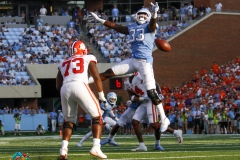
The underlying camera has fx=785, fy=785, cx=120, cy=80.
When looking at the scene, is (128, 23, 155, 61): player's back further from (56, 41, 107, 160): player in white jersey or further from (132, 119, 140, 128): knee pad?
(56, 41, 107, 160): player in white jersey

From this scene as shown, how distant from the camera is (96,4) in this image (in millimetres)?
45750

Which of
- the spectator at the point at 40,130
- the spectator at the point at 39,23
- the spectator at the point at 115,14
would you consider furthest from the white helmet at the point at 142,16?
the spectator at the point at 115,14

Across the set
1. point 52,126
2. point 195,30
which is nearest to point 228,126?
point 52,126

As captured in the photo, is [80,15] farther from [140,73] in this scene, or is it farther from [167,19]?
[140,73]

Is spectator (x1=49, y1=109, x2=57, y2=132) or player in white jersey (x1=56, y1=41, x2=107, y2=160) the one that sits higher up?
player in white jersey (x1=56, y1=41, x2=107, y2=160)

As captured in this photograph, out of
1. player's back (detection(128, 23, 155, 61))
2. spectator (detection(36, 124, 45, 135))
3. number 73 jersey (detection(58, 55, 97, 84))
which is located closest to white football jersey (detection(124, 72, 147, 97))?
player's back (detection(128, 23, 155, 61))

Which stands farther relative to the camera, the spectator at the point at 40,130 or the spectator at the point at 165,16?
the spectator at the point at 165,16

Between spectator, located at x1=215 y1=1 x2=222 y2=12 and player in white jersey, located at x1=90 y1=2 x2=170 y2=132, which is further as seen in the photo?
spectator, located at x1=215 y1=1 x2=222 y2=12

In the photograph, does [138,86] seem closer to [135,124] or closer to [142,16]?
[135,124]

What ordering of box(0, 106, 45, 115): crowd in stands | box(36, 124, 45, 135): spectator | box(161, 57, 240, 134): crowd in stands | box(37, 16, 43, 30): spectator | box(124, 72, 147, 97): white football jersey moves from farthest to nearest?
box(37, 16, 43, 30): spectator < box(0, 106, 45, 115): crowd in stands < box(36, 124, 45, 135): spectator < box(161, 57, 240, 134): crowd in stands < box(124, 72, 147, 97): white football jersey

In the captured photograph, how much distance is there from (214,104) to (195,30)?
9.90 m

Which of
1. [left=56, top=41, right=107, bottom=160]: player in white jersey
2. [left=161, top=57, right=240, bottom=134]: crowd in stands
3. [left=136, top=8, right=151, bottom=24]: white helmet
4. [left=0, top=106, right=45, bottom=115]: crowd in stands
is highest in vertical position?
[left=136, top=8, right=151, bottom=24]: white helmet

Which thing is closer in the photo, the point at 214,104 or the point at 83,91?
the point at 83,91

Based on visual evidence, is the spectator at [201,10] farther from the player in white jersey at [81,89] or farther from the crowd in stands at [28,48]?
the player in white jersey at [81,89]
